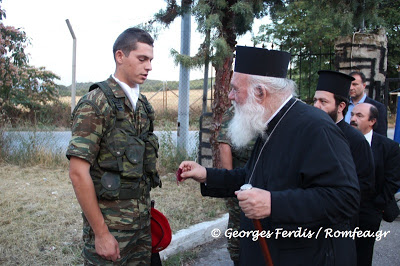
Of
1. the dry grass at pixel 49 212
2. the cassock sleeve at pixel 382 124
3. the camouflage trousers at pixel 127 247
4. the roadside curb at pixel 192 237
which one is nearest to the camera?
the camouflage trousers at pixel 127 247

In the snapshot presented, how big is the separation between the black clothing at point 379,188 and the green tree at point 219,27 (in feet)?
7.87

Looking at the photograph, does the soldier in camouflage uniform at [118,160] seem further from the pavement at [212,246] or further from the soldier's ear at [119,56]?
the pavement at [212,246]

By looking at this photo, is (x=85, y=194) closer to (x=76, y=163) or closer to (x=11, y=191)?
(x=76, y=163)

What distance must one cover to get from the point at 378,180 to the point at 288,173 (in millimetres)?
1916

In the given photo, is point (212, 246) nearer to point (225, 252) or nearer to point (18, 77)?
point (225, 252)

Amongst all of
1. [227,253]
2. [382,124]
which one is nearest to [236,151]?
[227,253]

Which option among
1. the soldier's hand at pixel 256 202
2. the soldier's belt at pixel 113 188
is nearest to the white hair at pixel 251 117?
the soldier's hand at pixel 256 202

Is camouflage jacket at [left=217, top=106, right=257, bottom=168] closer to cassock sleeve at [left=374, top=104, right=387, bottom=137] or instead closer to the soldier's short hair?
the soldier's short hair

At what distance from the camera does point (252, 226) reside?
1.92 meters

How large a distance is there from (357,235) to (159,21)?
164 inches

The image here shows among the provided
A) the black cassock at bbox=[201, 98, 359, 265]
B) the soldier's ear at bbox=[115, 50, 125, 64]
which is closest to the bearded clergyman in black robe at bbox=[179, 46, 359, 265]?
the black cassock at bbox=[201, 98, 359, 265]

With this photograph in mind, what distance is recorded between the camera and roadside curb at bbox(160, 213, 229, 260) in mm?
4008

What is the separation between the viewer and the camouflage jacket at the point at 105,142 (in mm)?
2092

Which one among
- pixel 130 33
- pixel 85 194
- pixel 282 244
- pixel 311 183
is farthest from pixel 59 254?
pixel 311 183
